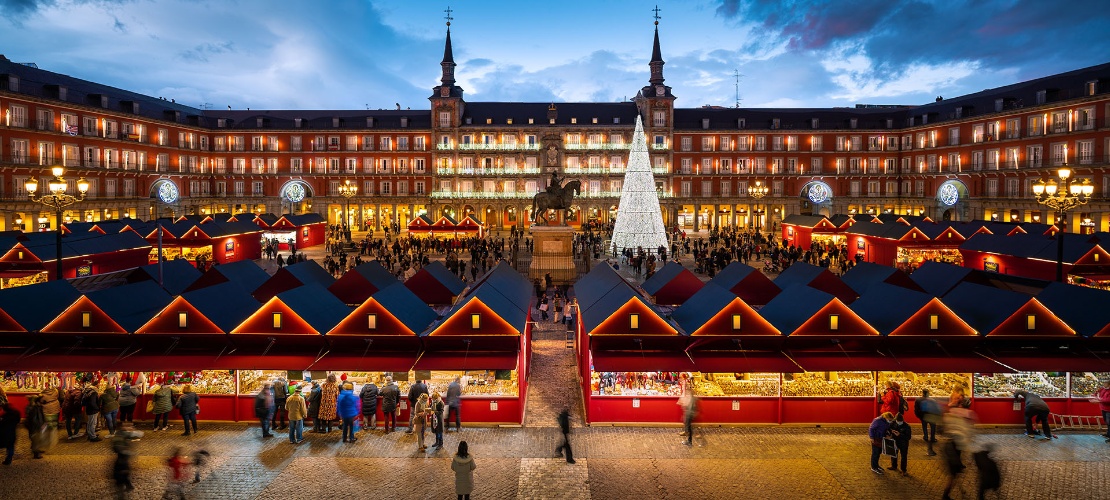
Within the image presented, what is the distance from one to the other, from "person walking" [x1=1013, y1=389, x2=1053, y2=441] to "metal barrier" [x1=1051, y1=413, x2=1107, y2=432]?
22.3 inches

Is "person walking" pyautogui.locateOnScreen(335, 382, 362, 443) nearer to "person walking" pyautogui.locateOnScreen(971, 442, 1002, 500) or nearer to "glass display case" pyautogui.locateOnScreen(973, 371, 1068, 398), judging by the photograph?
"person walking" pyautogui.locateOnScreen(971, 442, 1002, 500)

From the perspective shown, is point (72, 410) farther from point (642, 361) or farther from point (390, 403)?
point (642, 361)

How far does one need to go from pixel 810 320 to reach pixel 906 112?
2746 inches

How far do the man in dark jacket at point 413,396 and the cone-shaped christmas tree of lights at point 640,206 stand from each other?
84.5 feet

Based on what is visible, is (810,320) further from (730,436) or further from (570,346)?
(570,346)

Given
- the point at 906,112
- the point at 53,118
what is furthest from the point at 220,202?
the point at 906,112

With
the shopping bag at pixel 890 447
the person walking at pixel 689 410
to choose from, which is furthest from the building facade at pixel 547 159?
the shopping bag at pixel 890 447

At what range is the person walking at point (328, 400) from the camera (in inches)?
548

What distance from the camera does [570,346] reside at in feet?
70.8

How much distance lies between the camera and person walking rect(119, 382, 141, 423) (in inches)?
554

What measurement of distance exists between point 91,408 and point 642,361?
1153 cm

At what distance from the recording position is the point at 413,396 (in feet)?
46.3

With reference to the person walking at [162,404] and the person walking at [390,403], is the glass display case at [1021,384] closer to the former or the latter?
the person walking at [390,403]

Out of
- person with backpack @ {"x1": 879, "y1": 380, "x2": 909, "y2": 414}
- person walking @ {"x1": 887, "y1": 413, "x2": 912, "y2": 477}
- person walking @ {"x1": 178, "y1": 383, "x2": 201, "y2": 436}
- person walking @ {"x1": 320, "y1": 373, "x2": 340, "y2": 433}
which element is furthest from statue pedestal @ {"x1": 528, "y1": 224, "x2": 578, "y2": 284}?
person walking @ {"x1": 887, "y1": 413, "x2": 912, "y2": 477}
